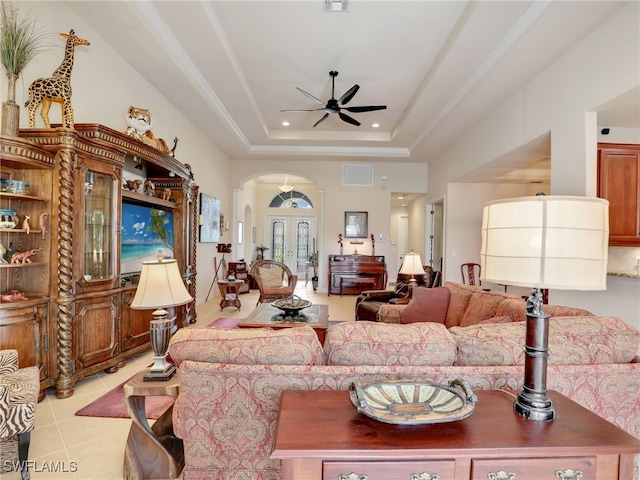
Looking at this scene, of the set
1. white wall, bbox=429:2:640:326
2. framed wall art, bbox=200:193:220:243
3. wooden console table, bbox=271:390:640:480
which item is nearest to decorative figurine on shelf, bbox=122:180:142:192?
framed wall art, bbox=200:193:220:243

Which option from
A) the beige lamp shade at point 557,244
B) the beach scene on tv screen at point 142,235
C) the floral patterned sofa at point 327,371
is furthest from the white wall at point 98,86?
the beige lamp shade at point 557,244

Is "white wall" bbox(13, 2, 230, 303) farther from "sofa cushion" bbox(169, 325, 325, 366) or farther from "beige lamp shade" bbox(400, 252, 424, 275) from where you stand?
"beige lamp shade" bbox(400, 252, 424, 275)

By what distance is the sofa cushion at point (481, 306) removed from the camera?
278 cm

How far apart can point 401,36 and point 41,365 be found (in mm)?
4536

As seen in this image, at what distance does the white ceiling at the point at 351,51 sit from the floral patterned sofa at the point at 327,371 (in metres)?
2.56

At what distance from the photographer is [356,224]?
8320 millimetres

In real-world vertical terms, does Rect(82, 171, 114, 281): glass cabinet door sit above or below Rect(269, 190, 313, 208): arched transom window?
below

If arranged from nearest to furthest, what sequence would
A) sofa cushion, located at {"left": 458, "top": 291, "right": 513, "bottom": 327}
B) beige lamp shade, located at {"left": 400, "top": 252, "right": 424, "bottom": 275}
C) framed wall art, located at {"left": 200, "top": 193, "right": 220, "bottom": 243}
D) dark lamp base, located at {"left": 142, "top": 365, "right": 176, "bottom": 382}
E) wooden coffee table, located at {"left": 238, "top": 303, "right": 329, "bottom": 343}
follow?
dark lamp base, located at {"left": 142, "top": 365, "right": 176, "bottom": 382}
sofa cushion, located at {"left": 458, "top": 291, "right": 513, "bottom": 327}
wooden coffee table, located at {"left": 238, "top": 303, "right": 329, "bottom": 343}
beige lamp shade, located at {"left": 400, "top": 252, "right": 424, "bottom": 275}
framed wall art, located at {"left": 200, "top": 193, "right": 220, "bottom": 243}

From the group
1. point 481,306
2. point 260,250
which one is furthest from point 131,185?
point 260,250

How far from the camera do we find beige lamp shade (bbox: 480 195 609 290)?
1138mm

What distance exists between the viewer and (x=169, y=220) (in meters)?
4.58

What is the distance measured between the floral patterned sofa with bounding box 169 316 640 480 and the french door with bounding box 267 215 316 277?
32.7 feet

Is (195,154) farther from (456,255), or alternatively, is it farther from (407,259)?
(456,255)

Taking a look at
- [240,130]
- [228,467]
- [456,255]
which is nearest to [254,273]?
[240,130]
